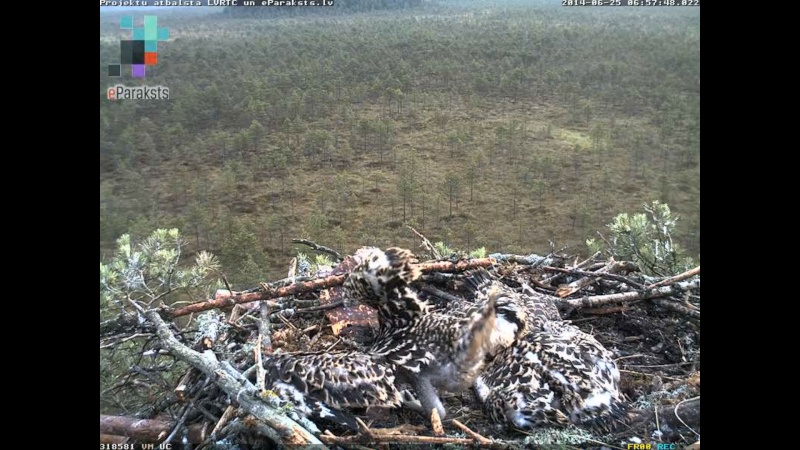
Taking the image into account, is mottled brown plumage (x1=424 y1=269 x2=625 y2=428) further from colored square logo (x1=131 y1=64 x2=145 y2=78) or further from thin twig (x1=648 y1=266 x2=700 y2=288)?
colored square logo (x1=131 y1=64 x2=145 y2=78)

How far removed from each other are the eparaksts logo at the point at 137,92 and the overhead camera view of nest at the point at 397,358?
0.68 meters

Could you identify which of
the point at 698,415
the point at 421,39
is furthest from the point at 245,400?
the point at 421,39

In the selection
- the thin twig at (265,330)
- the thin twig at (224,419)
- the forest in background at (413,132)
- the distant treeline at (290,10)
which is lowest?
the thin twig at (224,419)

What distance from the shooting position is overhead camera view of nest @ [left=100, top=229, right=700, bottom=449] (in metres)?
2.22

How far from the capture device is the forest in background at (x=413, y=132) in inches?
125

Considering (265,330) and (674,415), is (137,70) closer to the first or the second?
(265,330)

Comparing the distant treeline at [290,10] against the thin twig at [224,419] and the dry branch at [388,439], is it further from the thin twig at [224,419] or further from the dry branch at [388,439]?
the dry branch at [388,439]

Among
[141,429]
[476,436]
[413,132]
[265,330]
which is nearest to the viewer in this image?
[476,436]

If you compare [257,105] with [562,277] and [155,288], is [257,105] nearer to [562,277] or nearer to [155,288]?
[155,288]

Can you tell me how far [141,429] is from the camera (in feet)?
7.61

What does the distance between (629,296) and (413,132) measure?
157cm

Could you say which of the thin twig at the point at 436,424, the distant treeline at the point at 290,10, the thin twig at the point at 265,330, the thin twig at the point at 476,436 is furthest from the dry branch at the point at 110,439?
the distant treeline at the point at 290,10

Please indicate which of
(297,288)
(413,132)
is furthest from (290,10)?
(297,288)

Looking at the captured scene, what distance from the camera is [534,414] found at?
2248 mm
